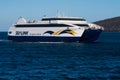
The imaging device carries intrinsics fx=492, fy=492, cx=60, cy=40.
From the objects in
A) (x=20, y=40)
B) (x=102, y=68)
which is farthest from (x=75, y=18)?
(x=102, y=68)

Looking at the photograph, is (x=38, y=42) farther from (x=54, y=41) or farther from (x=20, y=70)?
(x=20, y=70)

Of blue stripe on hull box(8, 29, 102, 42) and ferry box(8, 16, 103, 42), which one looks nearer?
ferry box(8, 16, 103, 42)

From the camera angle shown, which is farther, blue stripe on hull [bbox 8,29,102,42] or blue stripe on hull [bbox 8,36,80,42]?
blue stripe on hull [bbox 8,29,102,42]

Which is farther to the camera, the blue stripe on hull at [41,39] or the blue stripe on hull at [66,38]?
the blue stripe on hull at [66,38]

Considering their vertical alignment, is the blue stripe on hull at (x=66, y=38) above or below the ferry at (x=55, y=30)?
below

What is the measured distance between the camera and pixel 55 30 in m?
108

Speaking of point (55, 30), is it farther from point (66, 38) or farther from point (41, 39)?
point (41, 39)

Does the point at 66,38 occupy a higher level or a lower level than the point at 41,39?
higher

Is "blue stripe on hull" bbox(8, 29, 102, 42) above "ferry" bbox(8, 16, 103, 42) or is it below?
below

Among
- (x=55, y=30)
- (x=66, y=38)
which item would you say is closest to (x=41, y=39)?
(x=55, y=30)

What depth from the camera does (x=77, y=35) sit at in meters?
106

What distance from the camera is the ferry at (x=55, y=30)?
349ft

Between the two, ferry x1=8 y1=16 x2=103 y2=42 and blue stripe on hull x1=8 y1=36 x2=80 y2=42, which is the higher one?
ferry x1=8 y1=16 x2=103 y2=42

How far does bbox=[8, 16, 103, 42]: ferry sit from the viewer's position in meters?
106
